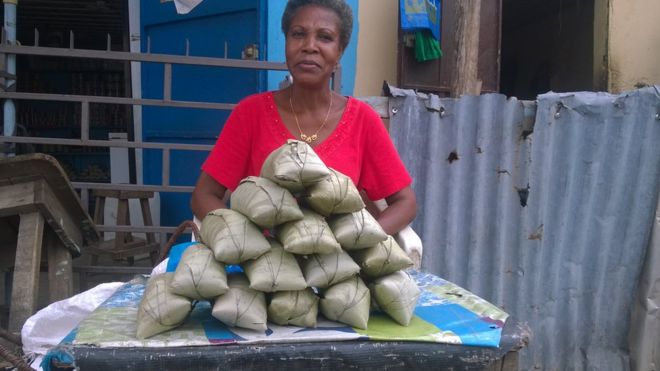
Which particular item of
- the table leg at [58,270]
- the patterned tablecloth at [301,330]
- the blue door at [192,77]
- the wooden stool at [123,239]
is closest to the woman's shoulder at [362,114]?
the patterned tablecloth at [301,330]

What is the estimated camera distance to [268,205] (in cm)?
126

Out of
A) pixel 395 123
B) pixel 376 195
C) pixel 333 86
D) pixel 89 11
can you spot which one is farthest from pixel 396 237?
pixel 89 11

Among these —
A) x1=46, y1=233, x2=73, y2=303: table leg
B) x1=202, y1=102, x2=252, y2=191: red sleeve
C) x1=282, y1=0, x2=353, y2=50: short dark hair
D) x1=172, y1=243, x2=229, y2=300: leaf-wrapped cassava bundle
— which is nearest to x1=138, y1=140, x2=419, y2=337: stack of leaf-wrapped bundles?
x1=172, y1=243, x2=229, y2=300: leaf-wrapped cassava bundle

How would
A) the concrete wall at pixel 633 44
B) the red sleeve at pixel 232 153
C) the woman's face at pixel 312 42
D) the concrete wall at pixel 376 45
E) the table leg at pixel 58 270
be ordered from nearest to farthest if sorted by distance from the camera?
1. the woman's face at pixel 312 42
2. the red sleeve at pixel 232 153
3. the table leg at pixel 58 270
4. the concrete wall at pixel 376 45
5. the concrete wall at pixel 633 44

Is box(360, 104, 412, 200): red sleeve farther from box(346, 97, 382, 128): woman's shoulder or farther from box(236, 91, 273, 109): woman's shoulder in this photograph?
box(236, 91, 273, 109): woman's shoulder

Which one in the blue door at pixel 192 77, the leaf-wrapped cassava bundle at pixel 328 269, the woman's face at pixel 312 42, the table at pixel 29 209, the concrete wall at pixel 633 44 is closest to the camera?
the leaf-wrapped cassava bundle at pixel 328 269

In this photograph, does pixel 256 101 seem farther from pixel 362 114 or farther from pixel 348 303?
pixel 348 303

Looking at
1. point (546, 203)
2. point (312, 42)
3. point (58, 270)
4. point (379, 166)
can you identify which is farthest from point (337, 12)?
point (58, 270)

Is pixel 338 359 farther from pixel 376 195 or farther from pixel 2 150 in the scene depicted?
pixel 2 150

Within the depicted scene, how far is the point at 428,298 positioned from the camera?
1676mm

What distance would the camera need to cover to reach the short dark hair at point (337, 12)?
2.04 m

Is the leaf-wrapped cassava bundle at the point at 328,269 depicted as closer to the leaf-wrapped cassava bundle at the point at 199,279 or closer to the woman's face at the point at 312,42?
the leaf-wrapped cassava bundle at the point at 199,279

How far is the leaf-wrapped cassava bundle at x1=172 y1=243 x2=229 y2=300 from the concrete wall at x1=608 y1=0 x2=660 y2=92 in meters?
4.49

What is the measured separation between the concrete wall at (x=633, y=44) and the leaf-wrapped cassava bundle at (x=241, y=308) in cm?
444
